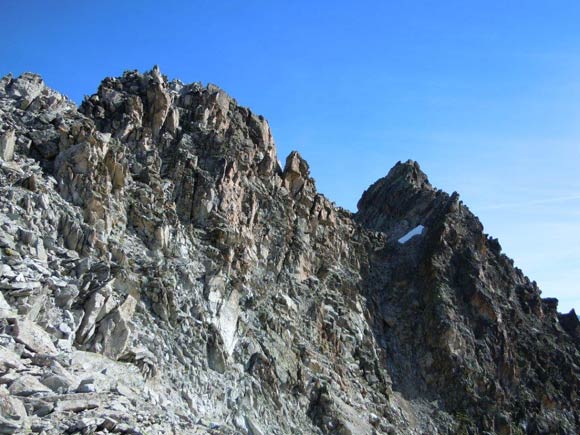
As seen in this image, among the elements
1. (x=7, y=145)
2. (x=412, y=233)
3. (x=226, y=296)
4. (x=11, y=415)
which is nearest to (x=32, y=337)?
(x=11, y=415)

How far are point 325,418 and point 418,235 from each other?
42929mm

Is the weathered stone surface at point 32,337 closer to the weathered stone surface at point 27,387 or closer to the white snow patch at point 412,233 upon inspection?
the weathered stone surface at point 27,387

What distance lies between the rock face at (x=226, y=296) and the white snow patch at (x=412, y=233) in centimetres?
40

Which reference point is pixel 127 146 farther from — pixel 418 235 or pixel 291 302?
pixel 418 235

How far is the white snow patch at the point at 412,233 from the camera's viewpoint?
8294 cm

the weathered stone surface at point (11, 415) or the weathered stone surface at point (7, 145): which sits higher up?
the weathered stone surface at point (7, 145)

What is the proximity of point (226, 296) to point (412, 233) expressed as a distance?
45716mm

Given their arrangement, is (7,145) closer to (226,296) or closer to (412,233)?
(226,296)

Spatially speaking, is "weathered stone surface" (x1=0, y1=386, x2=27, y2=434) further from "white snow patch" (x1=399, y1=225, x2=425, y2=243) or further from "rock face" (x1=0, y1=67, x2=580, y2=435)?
"white snow patch" (x1=399, y1=225, x2=425, y2=243)

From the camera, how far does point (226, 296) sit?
44469 mm

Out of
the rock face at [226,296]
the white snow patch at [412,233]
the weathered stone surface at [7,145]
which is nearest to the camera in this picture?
the rock face at [226,296]

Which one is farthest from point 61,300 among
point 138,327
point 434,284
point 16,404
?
point 434,284

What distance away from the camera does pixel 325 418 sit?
45094 millimetres

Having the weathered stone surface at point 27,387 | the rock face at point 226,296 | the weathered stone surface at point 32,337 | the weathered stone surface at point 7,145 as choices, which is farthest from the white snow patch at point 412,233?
the weathered stone surface at point 27,387
